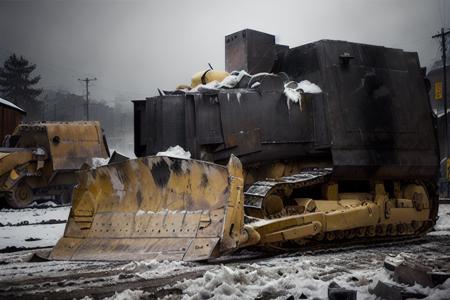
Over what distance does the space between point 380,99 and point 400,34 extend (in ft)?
12.2

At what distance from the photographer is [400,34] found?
10297mm

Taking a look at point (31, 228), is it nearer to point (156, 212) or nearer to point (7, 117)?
point (156, 212)

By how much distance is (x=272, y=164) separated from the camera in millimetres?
6969

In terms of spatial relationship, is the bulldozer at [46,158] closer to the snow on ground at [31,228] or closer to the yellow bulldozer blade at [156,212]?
the snow on ground at [31,228]

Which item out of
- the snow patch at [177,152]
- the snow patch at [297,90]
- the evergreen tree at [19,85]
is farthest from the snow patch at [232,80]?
the evergreen tree at [19,85]

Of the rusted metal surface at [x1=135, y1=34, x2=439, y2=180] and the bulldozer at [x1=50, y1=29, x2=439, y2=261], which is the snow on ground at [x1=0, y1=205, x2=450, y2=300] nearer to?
the bulldozer at [x1=50, y1=29, x2=439, y2=261]

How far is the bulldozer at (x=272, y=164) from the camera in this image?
17.7ft

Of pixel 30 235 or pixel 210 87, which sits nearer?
pixel 210 87

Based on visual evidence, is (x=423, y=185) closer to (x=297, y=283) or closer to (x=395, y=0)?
(x=395, y=0)

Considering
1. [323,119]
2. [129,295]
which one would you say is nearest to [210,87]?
[323,119]

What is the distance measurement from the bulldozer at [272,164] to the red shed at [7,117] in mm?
15419

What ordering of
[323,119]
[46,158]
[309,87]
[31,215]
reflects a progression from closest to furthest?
[323,119] → [309,87] → [31,215] → [46,158]

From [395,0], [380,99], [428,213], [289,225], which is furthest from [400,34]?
[289,225]

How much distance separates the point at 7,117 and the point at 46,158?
21.6 ft
